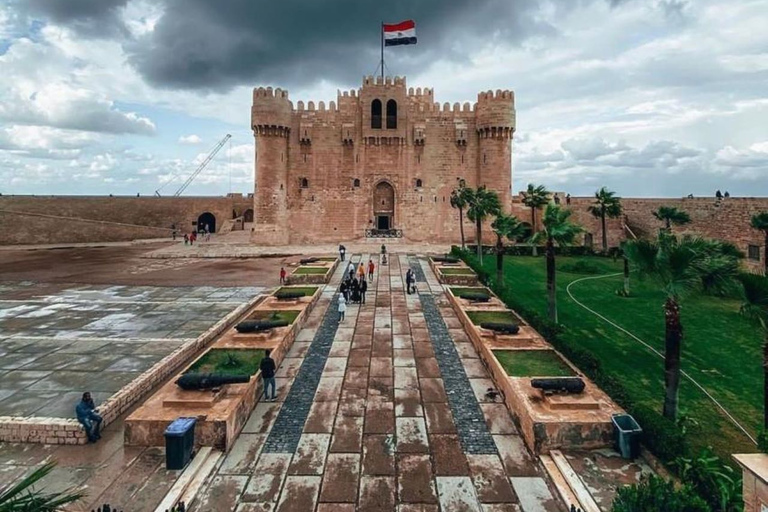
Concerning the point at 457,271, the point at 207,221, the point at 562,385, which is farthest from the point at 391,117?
the point at 562,385

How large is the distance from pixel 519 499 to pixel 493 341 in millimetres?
6314

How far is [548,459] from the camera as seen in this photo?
8.05 meters

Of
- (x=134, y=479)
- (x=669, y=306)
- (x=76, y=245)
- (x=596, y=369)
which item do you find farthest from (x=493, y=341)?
(x=76, y=245)

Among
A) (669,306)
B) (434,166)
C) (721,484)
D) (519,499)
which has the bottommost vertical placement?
(519,499)

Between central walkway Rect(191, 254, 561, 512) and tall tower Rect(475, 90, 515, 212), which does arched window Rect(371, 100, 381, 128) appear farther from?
central walkway Rect(191, 254, 561, 512)


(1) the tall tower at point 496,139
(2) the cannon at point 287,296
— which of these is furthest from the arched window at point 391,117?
(2) the cannon at point 287,296

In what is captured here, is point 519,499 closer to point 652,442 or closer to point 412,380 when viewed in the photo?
point 652,442

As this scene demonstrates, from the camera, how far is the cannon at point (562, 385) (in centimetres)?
934

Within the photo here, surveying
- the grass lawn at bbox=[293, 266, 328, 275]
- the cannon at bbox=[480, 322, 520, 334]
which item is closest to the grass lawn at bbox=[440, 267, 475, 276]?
the grass lawn at bbox=[293, 266, 328, 275]

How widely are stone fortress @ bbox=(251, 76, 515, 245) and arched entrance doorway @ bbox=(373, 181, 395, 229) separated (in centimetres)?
9

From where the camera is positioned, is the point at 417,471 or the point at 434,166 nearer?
the point at 417,471

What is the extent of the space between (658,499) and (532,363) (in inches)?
227

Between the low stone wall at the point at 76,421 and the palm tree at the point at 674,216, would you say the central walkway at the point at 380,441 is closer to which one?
the low stone wall at the point at 76,421

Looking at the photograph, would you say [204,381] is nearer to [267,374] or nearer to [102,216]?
[267,374]
